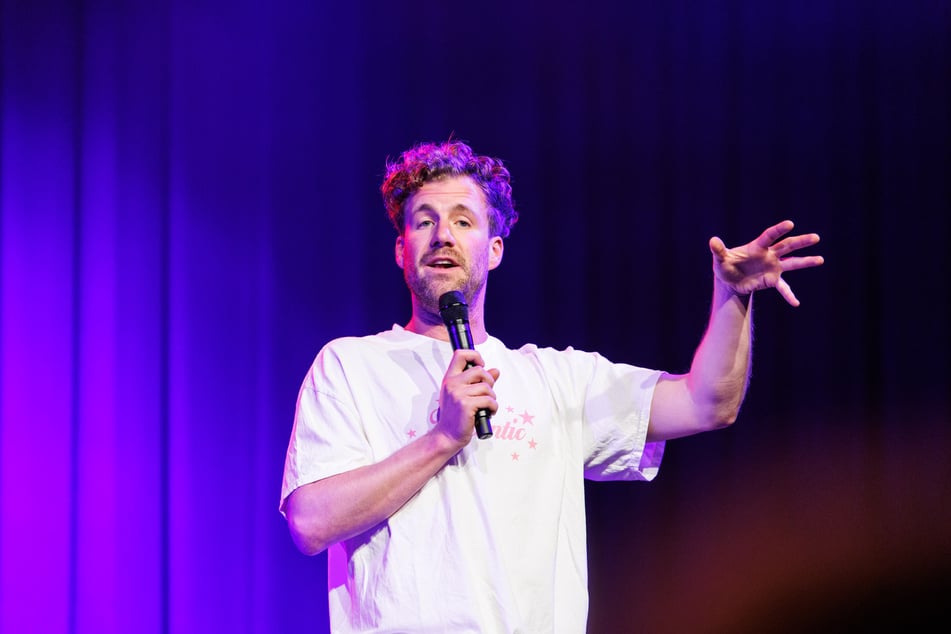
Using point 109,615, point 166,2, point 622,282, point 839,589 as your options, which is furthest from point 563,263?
point 109,615

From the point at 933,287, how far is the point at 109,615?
110 inches

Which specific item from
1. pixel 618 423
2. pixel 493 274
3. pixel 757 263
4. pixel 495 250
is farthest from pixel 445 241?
pixel 493 274

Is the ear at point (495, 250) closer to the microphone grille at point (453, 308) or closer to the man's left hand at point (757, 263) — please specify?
the microphone grille at point (453, 308)

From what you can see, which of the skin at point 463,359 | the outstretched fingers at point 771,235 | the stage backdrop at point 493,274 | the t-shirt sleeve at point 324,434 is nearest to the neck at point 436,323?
the skin at point 463,359

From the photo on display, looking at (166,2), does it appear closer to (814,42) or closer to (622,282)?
(622,282)

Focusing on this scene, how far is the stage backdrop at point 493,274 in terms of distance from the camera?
2879 mm

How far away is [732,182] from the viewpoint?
3156 mm

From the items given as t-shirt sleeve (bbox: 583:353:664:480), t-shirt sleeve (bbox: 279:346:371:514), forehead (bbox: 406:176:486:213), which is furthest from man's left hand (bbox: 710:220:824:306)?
t-shirt sleeve (bbox: 279:346:371:514)

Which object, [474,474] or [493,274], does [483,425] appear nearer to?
[474,474]

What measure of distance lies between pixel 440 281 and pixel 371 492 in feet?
1.72

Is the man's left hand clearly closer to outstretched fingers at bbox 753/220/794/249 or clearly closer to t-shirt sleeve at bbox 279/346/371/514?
outstretched fingers at bbox 753/220/794/249

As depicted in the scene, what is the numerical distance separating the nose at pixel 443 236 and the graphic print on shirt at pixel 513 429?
1.18 ft

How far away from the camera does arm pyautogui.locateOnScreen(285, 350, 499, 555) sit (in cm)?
164

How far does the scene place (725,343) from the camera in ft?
6.27
